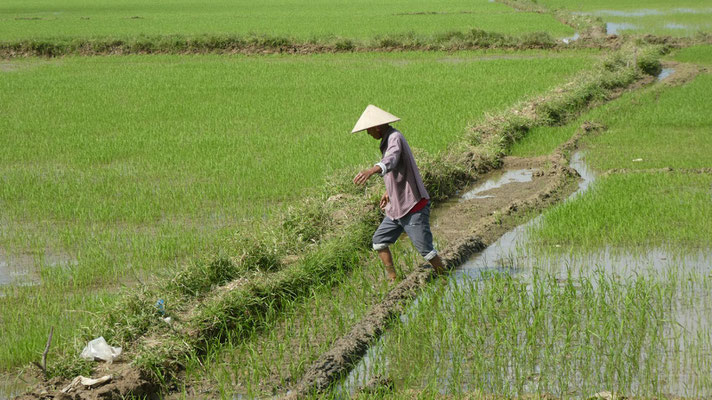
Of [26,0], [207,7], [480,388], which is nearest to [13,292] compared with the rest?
[480,388]

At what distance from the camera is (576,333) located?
13.9ft

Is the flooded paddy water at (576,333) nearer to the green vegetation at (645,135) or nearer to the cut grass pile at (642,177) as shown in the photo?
the cut grass pile at (642,177)

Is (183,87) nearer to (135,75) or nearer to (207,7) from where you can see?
(135,75)

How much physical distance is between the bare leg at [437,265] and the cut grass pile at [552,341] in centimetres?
13

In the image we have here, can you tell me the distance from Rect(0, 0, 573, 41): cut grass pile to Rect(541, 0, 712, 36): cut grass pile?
1.98m

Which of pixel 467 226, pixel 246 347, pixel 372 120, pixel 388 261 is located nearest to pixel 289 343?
pixel 246 347

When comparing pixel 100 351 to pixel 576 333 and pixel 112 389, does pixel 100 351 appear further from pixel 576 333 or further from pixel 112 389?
pixel 576 333

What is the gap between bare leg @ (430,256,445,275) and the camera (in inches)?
197

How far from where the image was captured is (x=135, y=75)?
54.5 ft

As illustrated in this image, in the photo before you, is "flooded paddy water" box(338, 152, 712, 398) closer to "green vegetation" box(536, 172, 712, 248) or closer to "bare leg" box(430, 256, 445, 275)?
"bare leg" box(430, 256, 445, 275)

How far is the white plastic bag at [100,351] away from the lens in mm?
4000

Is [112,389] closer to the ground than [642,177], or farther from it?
farther from it

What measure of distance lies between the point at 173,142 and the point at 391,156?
5889 millimetres

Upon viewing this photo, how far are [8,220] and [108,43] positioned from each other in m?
15.0
